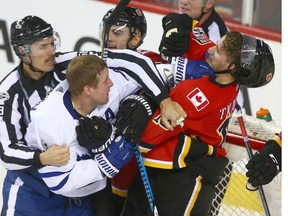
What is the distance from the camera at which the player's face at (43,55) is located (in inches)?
115

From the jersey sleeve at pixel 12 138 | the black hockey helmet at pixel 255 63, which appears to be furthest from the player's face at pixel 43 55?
the black hockey helmet at pixel 255 63

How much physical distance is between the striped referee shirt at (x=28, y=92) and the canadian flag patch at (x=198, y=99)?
117 millimetres

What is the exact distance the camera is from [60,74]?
2973 millimetres

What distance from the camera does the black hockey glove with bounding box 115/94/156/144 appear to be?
103 inches

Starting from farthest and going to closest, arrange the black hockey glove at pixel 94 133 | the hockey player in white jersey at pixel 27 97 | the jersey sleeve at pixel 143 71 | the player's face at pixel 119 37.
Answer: the player's face at pixel 119 37
the hockey player in white jersey at pixel 27 97
the jersey sleeve at pixel 143 71
the black hockey glove at pixel 94 133

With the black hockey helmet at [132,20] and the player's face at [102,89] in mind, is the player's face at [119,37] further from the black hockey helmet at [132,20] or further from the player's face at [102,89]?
the player's face at [102,89]

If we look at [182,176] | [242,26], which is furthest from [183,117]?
[242,26]

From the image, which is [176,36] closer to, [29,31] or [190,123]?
[190,123]

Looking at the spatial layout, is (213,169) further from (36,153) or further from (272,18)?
(272,18)

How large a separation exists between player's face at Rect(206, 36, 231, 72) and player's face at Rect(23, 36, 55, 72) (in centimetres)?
60

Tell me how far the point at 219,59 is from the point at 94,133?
1.57 ft

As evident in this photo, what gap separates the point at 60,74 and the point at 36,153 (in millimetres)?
360

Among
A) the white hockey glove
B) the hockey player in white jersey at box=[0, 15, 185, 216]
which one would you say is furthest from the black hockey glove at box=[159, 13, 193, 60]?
the hockey player in white jersey at box=[0, 15, 185, 216]

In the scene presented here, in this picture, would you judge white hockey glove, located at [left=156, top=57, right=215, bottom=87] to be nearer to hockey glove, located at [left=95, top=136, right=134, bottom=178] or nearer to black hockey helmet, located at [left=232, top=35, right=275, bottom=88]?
black hockey helmet, located at [left=232, top=35, right=275, bottom=88]
